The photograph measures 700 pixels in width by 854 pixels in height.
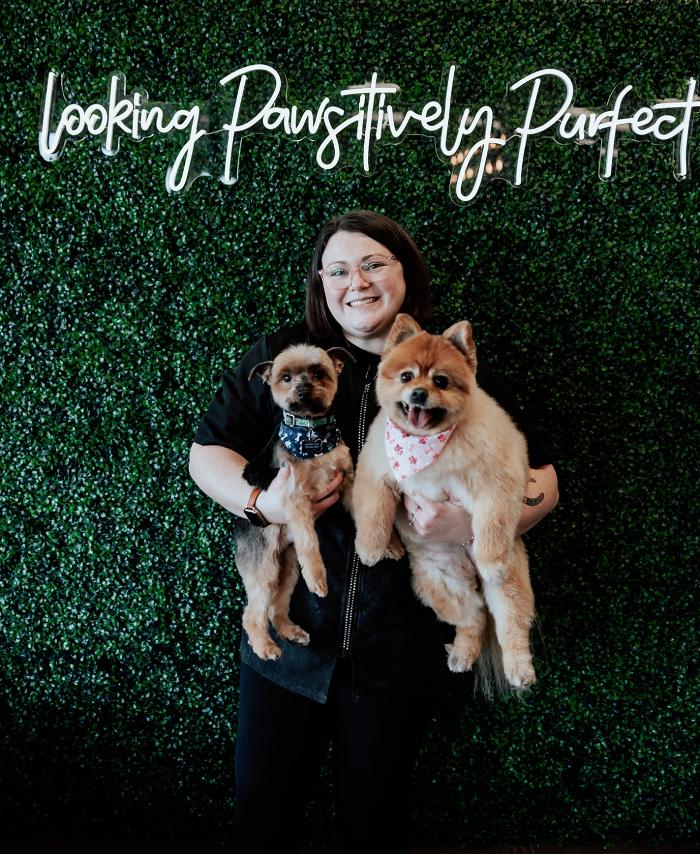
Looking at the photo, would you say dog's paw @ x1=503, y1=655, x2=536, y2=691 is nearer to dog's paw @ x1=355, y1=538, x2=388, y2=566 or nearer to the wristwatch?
dog's paw @ x1=355, y1=538, x2=388, y2=566

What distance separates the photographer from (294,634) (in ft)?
6.15

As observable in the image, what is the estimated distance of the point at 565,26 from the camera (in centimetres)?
243

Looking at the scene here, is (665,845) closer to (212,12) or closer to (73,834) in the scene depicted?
(73,834)

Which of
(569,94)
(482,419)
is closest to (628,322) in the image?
(569,94)

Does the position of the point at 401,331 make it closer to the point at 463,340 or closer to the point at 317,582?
the point at 463,340

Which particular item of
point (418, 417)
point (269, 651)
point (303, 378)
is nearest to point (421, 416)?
point (418, 417)

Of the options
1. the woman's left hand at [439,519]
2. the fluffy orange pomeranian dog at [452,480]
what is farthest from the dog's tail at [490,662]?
the woman's left hand at [439,519]

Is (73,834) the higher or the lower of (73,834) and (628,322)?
the lower

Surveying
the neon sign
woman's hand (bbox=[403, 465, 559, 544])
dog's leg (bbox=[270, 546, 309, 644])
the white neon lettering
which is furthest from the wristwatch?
the white neon lettering

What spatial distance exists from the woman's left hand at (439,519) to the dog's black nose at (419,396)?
1.04ft

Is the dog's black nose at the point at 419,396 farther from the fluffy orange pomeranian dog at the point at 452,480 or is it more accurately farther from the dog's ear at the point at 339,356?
the dog's ear at the point at 339,356

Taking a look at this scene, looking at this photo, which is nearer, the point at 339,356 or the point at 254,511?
the point at 254,511

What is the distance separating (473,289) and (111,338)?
4.70 ft

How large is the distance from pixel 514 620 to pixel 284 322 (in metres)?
1.39
